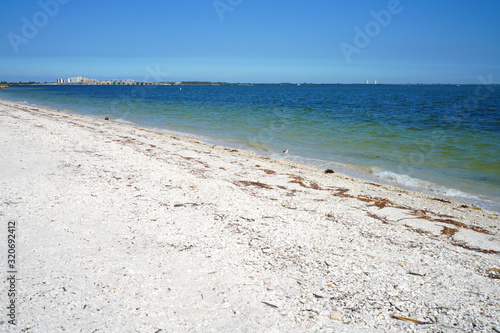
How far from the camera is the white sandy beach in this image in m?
3.27

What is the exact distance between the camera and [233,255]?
177 inches

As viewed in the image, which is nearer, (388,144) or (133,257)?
(133,257)

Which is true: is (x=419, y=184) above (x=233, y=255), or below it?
below

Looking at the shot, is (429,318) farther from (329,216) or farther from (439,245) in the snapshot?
(329,216)

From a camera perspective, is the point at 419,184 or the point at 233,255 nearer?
the point at 233,255

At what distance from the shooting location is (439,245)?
5.36 m

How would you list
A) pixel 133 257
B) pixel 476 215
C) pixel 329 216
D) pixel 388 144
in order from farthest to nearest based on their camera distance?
pixel 388 144
pixel 476 215
pixel 329 216
pixel 133 257

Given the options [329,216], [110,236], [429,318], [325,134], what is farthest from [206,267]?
[325,134]

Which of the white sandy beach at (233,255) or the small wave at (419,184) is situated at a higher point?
the white sandy beach at (233,255)

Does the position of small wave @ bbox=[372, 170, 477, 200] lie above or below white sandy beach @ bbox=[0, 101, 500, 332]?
below

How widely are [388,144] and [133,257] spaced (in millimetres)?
16003

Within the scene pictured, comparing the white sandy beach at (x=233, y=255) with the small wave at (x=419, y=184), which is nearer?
the white sandy beach at (x=233, y=255)

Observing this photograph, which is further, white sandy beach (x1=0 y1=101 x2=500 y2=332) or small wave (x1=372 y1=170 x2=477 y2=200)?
small wave (x1=372 y1=170 x2=477 y2=200)

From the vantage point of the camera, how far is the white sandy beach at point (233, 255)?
3.27m
